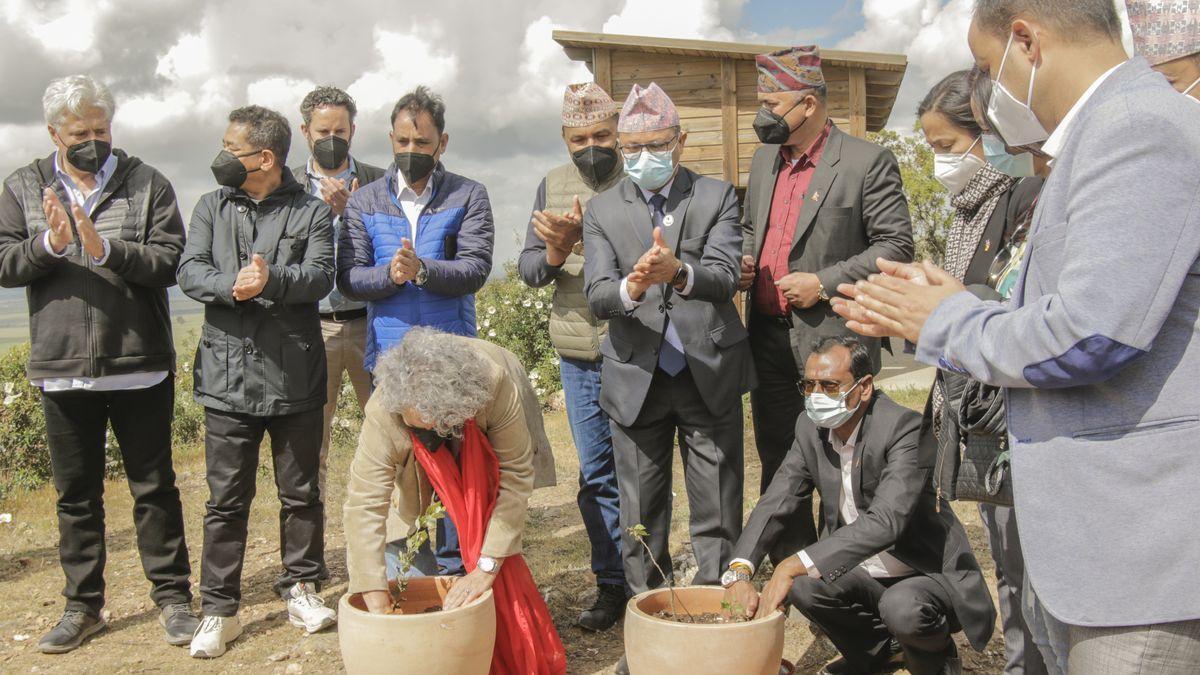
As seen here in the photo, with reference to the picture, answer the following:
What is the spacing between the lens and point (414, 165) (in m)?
4.57

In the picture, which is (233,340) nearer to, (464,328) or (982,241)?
(464,328)

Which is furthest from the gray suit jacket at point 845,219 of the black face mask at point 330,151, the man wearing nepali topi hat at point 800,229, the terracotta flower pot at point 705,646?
the black face mask at point 330,151

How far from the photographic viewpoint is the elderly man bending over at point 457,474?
333 centimetres

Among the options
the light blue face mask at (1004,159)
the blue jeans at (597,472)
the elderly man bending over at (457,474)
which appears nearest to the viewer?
the light blue face mask at (1004,159)

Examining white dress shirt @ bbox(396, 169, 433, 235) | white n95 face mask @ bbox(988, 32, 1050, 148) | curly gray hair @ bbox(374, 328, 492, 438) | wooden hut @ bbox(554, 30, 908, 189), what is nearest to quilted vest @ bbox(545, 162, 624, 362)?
white dress shirt @ bbox(396, 169, 433, 235)

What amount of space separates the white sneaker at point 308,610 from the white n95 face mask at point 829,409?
237cm

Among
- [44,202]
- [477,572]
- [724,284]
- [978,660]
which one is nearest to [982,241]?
[724,284]

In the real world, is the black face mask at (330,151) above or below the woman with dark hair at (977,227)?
above

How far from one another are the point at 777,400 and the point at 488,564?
1.49 meters

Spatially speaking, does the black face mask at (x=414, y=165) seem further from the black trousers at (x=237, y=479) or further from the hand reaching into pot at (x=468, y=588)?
the hand reaching into pot at (x=468, y=588)

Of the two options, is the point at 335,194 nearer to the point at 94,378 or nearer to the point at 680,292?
the point at 94,378

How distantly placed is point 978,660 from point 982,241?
5.57ft

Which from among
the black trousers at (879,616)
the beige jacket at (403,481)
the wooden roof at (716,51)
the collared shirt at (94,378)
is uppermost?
the wooden roof at (716,51)

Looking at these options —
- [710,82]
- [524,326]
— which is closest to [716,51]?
[710,82]
